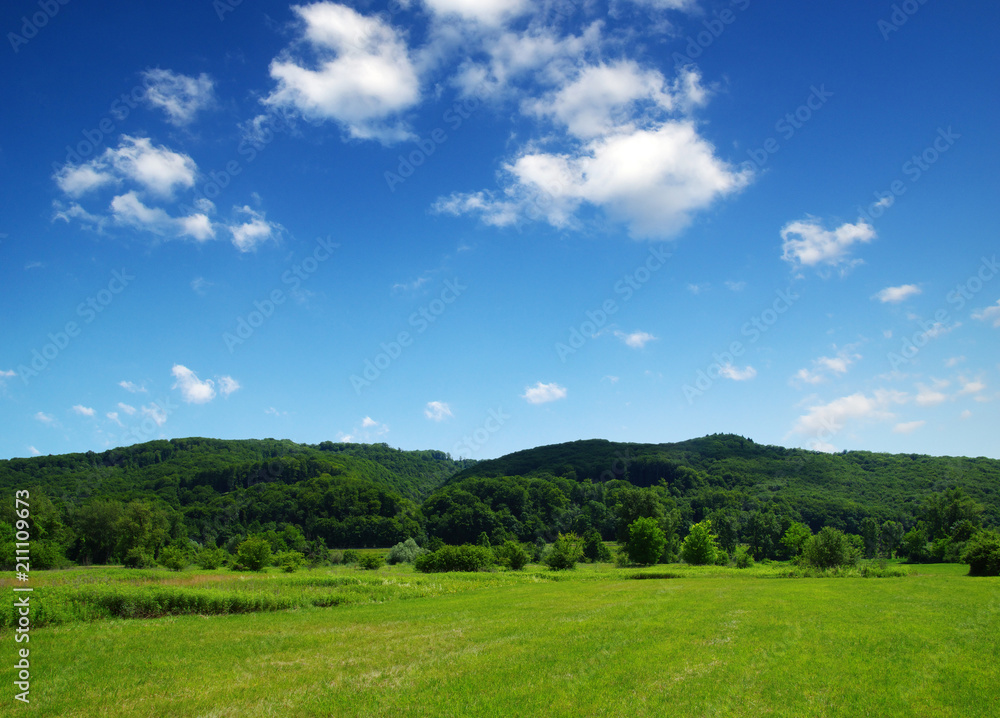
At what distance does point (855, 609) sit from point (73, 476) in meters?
222

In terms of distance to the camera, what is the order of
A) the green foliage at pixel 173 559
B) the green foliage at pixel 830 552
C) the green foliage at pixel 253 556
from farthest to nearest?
the green foliage at pixel 173 559 → the green foliage at pixel 253 556 → the green foliage at pixel 830 552

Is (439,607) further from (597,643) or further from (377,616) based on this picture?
(597,643)

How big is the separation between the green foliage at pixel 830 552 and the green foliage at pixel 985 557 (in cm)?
1132

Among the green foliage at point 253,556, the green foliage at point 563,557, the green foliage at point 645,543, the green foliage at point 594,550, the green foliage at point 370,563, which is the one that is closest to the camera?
the green foliage at point 253,556

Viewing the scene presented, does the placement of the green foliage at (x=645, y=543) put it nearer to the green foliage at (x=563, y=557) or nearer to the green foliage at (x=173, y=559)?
the green foliage at (x=563, y=557)

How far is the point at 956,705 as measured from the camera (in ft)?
45.4

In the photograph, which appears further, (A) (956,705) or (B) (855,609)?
(B) (855,609)

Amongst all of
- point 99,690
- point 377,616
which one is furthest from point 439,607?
point 99,690

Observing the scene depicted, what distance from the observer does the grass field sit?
14898mm

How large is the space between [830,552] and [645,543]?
104 ft

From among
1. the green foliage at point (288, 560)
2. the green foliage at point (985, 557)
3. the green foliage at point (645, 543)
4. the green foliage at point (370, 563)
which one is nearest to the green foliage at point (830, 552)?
the green foliage at point (985, 557)

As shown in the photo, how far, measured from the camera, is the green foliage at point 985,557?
178 feet

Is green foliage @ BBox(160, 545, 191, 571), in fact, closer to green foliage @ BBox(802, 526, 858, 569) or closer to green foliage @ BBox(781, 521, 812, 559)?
green foliage @ BBox(802, 526, 858, 569)

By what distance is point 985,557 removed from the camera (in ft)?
181
